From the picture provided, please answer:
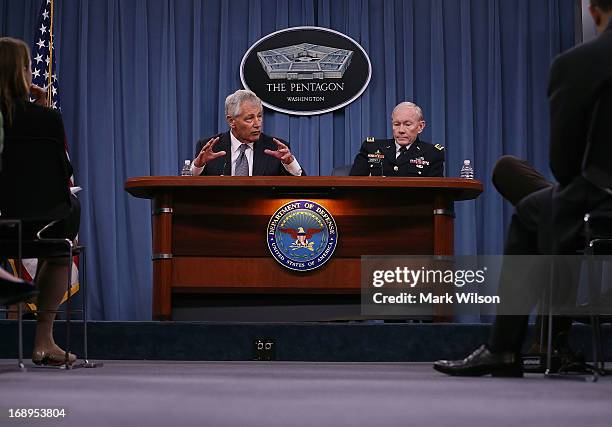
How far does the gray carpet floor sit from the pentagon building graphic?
13.6ft

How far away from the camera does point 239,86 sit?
673cm

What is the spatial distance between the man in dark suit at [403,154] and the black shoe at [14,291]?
285 centimetres

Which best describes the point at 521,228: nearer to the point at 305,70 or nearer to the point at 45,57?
the point at 45,57

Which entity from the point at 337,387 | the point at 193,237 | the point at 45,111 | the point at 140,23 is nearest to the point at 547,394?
the point at 337,387

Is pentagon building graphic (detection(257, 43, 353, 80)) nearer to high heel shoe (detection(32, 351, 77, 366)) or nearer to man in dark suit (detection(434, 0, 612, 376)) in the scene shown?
high heel shoe (detection(32, 351, 77, 366))

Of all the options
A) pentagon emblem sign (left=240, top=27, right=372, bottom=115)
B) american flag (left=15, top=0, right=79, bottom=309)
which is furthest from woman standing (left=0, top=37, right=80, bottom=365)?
pentagon emblem sign (left=240, top=27, right=372, bottom=115)

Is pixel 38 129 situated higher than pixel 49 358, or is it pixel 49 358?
pixel 38 129

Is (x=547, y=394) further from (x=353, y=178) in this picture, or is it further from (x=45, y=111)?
(x=353, y=178)

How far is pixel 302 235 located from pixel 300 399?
2.39m

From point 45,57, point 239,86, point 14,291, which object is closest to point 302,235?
point 14,291

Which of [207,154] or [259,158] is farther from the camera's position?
[259,158]

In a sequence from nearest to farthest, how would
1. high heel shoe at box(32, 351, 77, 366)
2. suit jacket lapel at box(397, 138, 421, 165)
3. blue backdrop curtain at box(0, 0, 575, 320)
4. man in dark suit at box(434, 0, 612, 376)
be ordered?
1. man in dark suit at box(434, 0, 612, 376)
2. high heel shoe at box(32, 351, 77, 366)
3. suit jacket lapel at box(397, 138, 421, 165)
4. blue backdrop curtain at box(0, 0, 575, 320)

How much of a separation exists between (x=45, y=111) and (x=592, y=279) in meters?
1.81

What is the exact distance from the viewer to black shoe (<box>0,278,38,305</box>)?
207 cm
